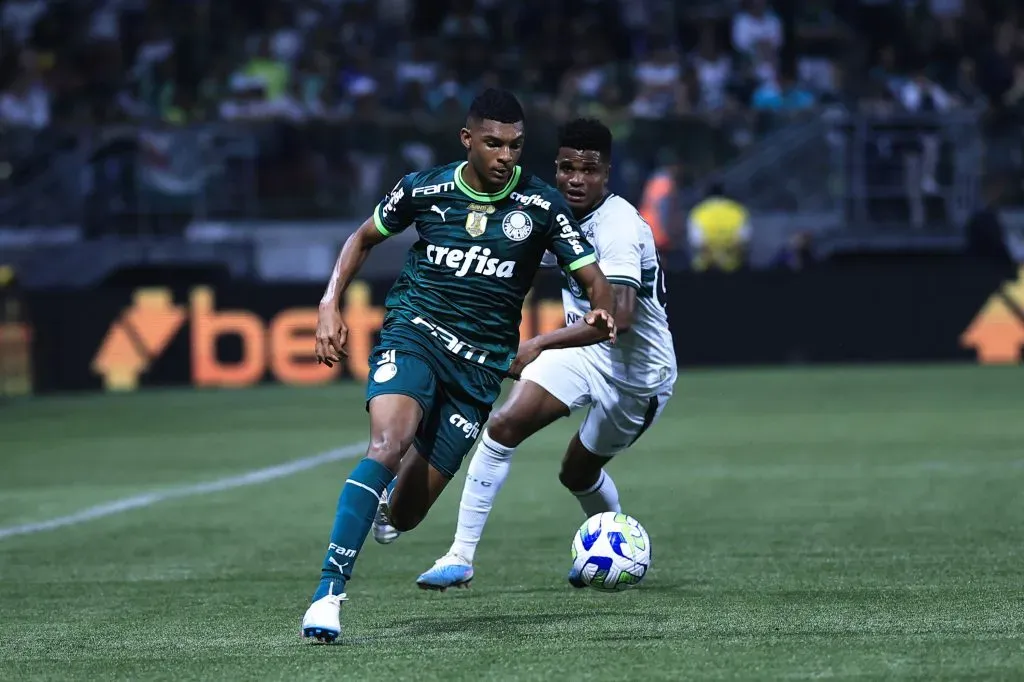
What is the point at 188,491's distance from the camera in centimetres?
1265

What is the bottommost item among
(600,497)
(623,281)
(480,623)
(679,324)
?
(679,324)

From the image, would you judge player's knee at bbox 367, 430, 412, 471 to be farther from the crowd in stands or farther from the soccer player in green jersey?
the crowd in stands

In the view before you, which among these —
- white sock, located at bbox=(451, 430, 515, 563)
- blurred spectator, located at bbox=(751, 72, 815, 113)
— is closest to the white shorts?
white sock, located at bbox=(451, 430, 515, 563)

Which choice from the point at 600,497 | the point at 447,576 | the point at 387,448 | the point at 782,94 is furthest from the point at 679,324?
the point at 387,448

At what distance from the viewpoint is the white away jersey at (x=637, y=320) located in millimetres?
8297

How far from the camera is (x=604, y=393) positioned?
8.63 meters

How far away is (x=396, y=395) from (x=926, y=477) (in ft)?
21.2

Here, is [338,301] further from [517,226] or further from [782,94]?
[782,94]

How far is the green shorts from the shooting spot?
6.93 m

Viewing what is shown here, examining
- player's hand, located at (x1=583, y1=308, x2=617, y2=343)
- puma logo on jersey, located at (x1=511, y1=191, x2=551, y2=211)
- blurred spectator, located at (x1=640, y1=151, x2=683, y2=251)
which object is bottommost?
blurred spectator, located at (x1=640, y1=151, x2=683, y2=251)

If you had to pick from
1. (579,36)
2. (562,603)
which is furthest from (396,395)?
(579,36)

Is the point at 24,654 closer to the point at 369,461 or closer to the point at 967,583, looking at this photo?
the point at 369,461

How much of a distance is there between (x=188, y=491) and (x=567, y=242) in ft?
20.7

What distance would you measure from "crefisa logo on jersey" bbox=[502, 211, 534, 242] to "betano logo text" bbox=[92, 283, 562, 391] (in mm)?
14083
